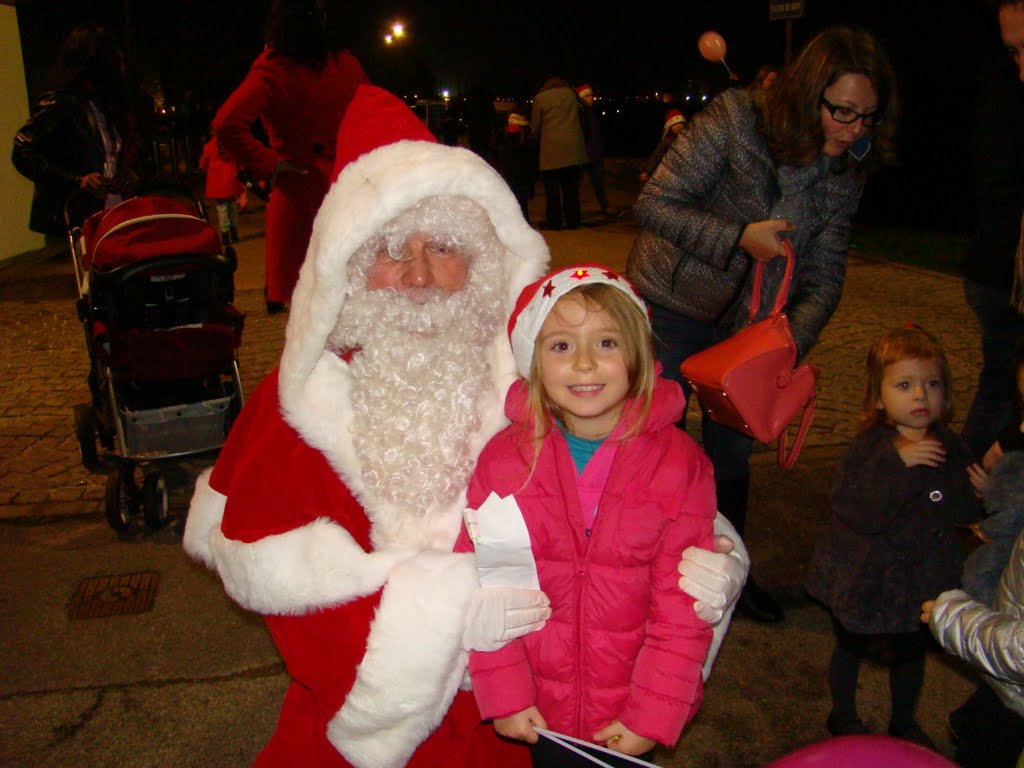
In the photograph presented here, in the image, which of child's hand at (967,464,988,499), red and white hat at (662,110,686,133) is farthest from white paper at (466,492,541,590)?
red and white hat at (662,110,686,133)

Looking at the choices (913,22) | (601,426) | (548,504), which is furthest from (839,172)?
(913,22)

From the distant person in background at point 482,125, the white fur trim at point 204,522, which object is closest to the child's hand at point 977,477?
the white fur trim at point 204,522

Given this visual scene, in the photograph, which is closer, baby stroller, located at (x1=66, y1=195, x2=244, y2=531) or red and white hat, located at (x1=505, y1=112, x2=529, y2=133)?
baby stroller, located at (x1=66, y1=195, x2=244, y2=531)

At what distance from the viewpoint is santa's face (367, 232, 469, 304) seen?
2104 mm

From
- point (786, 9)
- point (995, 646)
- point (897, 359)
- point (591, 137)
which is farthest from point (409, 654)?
point (591, 137)

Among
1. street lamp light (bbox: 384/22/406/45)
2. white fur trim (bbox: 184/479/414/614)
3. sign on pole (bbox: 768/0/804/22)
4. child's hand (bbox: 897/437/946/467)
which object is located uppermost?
street lamp light (bbox: 384/22/406/45)

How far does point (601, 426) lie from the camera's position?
2018mm

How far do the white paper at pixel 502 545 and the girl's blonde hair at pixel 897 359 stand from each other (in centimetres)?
138

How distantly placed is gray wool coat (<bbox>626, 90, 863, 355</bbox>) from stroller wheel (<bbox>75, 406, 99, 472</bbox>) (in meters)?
3.10

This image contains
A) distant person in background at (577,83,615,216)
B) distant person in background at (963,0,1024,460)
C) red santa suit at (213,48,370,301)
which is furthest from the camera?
distant person in background at (577,83,615,216)

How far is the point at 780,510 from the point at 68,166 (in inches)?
173

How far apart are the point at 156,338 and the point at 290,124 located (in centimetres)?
181

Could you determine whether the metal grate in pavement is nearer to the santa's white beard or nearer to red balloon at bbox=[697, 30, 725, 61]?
the santa's white beard

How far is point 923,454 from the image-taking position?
256cm
